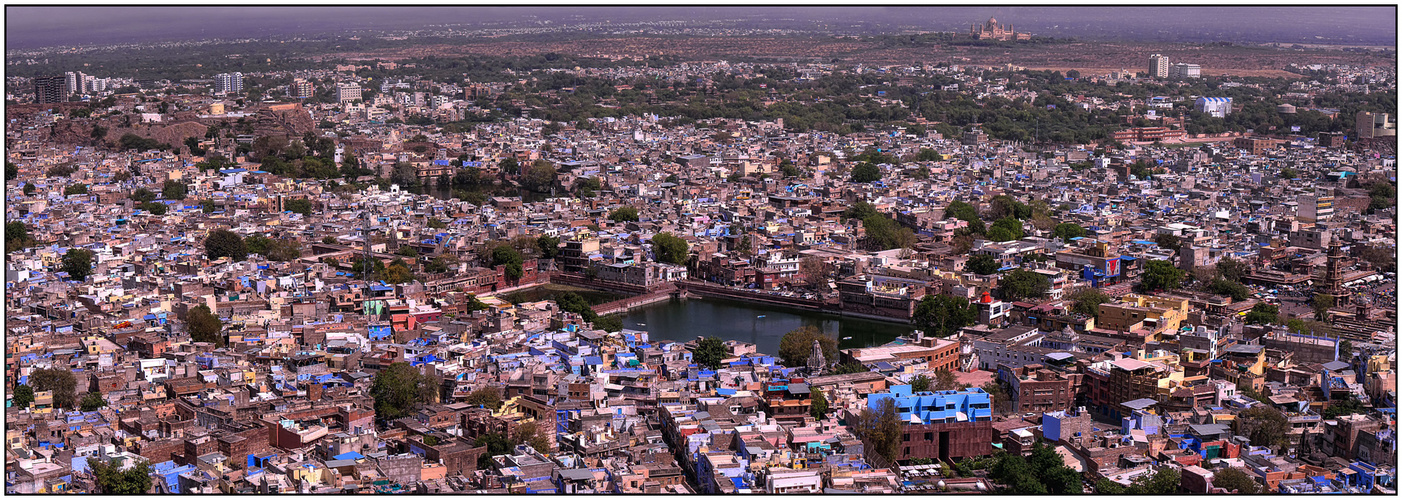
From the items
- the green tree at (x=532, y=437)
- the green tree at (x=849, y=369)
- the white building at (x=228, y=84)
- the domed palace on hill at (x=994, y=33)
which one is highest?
the domed palace on hill at (x=994, y=33)

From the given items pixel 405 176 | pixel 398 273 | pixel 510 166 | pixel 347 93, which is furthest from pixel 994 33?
pixel 398 273

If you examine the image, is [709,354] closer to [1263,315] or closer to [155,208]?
[1263,315]

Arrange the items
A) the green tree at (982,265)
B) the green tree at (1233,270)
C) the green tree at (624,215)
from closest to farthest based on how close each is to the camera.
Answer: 1. the green tree at (1233,270)
2. the green tree at (982,265)
3. the green tree at (624,215)

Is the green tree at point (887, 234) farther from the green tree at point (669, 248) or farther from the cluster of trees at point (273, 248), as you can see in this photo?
the cluster of trees at point (273, 248)

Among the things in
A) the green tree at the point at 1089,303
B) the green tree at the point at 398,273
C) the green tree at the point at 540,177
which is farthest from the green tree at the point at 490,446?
the green tree at the point at 540,177

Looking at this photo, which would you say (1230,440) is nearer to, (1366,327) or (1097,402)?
(1097,402)

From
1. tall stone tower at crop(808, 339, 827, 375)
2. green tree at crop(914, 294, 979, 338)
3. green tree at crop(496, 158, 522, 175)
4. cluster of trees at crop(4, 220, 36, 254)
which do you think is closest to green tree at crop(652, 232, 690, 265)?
green tree at crop(914, 294, 979, 338)

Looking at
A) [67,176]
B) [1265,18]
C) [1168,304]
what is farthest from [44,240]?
[1265,18]
